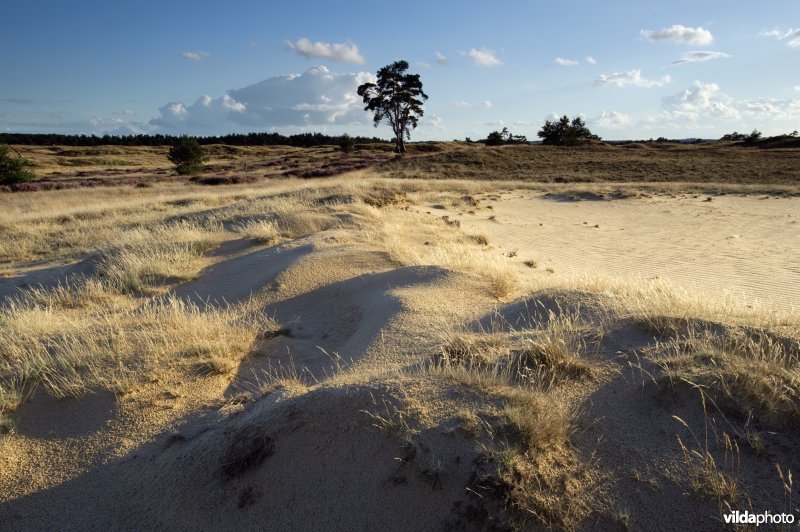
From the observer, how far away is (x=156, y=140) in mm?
97500

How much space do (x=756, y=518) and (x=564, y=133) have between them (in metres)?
59.3

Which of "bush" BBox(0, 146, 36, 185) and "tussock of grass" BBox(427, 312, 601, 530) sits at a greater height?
"bush" BBox(0, 146, 36, 185)

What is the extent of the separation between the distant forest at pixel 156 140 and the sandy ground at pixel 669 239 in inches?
2873

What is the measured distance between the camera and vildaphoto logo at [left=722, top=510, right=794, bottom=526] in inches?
89.3

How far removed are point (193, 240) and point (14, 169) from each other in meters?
24.3

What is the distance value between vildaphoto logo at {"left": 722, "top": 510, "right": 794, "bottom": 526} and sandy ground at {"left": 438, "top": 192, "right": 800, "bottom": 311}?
12.9ft

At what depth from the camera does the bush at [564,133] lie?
181 ft

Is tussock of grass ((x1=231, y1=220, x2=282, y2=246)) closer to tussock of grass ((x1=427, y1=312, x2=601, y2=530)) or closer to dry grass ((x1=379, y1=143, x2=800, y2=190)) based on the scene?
tussock of grass ((x1=427, y1=312, x2=601, y2=530))

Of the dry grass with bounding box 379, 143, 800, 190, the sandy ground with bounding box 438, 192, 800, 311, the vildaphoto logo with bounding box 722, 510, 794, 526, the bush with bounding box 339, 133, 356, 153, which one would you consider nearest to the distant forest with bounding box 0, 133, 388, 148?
the bush with bounding box 339, 133, 356, 153

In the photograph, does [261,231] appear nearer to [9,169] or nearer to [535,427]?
[535,427]

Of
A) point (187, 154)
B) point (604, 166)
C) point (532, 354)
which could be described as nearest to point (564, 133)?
point (604, 166)

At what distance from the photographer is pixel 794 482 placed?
243cm

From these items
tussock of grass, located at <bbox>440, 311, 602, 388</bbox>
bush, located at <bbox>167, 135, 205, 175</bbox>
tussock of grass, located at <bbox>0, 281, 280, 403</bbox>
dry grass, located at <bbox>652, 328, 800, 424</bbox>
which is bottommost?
tussock of grass, located at <bbox>0, 281, 280, 403</bbox>

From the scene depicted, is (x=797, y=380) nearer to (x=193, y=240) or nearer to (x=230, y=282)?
(x=230, y=282)
